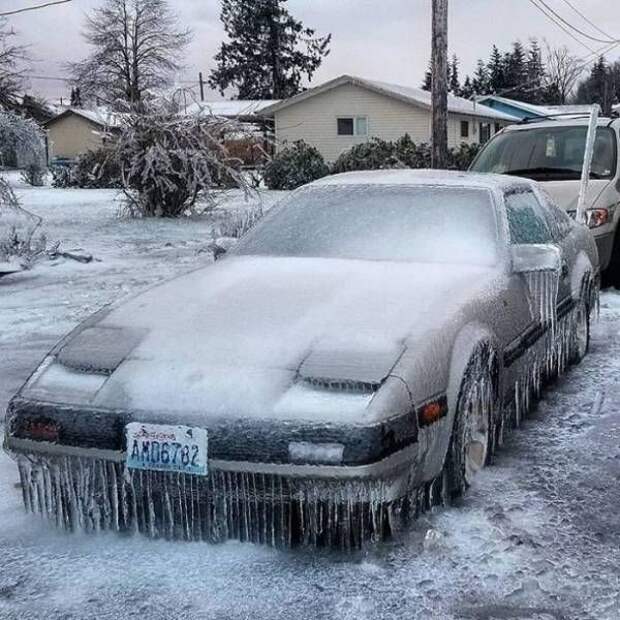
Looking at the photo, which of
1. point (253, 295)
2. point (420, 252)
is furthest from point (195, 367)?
point (420, 252)

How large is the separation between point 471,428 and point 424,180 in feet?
5.60

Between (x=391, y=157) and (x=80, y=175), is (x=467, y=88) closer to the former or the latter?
(x=80, y=175)

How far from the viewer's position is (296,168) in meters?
27.7

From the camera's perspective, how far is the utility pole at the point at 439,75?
13570mm

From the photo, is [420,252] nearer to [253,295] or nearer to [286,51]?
[253,295]

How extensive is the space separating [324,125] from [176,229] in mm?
21886

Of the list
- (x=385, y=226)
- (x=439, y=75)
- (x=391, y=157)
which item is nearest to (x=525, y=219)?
(x=385, y=226)

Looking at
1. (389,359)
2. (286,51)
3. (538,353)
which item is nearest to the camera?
(389,359)

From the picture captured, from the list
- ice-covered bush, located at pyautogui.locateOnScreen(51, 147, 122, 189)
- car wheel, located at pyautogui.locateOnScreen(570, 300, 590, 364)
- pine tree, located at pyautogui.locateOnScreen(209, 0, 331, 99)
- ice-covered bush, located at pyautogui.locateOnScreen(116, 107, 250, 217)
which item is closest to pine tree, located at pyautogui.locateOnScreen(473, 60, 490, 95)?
pine tree, located at pyautogui.locateOnScreen(209, 0, 331, 99)

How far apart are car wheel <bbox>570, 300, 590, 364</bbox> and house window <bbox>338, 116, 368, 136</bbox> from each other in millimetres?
31451

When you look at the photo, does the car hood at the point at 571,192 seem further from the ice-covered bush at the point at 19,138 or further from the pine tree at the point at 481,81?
the pine tree at the point at 481,81

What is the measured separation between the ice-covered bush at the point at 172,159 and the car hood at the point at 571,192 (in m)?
9.34

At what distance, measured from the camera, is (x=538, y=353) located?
15.5 ft

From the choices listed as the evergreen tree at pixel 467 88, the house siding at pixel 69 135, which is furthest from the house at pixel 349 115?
the evergreen tree at pixel 467 88
